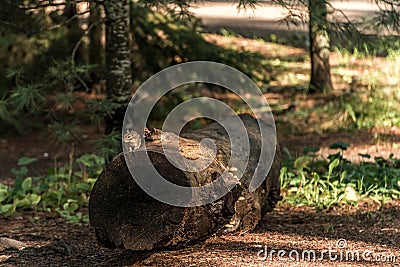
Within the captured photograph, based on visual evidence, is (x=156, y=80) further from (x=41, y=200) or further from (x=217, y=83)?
(x=41, y=200)

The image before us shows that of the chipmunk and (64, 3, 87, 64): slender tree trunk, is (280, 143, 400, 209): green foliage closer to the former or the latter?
the chipmunk

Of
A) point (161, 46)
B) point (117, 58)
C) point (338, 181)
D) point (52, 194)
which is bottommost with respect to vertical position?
point (52, 194)

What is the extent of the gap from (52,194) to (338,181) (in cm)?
210

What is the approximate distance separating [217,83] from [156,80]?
0.75 meters

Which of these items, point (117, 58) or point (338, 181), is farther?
point (117, 58)

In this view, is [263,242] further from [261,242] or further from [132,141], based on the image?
[132,141]

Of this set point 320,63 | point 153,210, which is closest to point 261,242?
point 153,210

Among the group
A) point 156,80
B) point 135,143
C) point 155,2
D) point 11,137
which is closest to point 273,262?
point 135,143

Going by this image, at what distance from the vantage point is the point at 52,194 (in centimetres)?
538

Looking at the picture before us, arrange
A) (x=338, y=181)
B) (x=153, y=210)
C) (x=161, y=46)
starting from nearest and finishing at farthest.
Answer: (x=153, y=210)
(x=338, y=181)
(x=161, y=46)

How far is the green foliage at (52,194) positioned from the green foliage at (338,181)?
4.89 feet

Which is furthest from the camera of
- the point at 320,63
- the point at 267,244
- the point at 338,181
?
the point at 320,63

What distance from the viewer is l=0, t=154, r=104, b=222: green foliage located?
5113 millimetres

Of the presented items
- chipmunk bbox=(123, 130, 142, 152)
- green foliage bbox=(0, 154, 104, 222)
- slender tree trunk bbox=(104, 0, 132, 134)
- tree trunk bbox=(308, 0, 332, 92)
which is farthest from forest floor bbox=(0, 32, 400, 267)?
tree trunk bbox=(308, 0, 332, 92)
